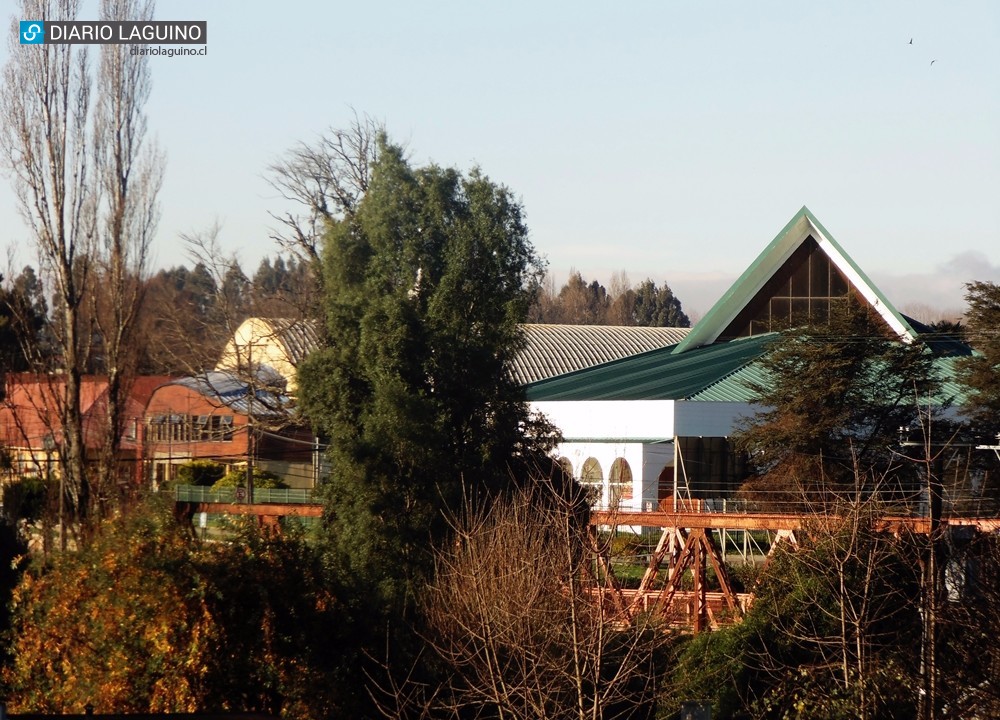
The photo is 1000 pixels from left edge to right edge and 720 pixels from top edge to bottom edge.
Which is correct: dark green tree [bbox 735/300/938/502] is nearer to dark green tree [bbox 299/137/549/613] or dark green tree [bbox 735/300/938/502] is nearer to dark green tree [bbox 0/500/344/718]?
dark green tree [bbox 299/137/549/613]

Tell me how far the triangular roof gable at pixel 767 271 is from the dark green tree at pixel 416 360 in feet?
59.1

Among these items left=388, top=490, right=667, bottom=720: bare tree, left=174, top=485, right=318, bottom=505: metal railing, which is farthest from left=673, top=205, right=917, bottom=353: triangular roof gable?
left=388, top=490, right=667, bottom=720: bare tree

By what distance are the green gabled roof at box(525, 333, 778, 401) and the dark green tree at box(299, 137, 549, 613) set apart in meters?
10.7

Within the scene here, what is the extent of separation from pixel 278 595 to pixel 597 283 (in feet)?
348

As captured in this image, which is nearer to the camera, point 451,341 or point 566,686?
point 566,686

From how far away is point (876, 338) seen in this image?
28.4 meters

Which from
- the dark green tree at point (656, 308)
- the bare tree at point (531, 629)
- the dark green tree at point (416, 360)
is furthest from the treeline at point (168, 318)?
the dark green tree at point (656, 308)

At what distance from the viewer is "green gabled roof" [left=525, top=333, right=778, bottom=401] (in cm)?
3272

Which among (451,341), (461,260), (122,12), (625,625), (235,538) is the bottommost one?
(625,625)

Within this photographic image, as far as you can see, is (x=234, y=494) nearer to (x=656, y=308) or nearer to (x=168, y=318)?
(x=168, y=318)

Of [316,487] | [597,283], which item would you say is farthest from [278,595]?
[597,283]

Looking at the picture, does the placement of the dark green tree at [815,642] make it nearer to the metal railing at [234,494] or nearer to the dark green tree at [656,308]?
the metal railing at [234,494]

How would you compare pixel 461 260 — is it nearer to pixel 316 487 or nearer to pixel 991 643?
pixel 316 487
